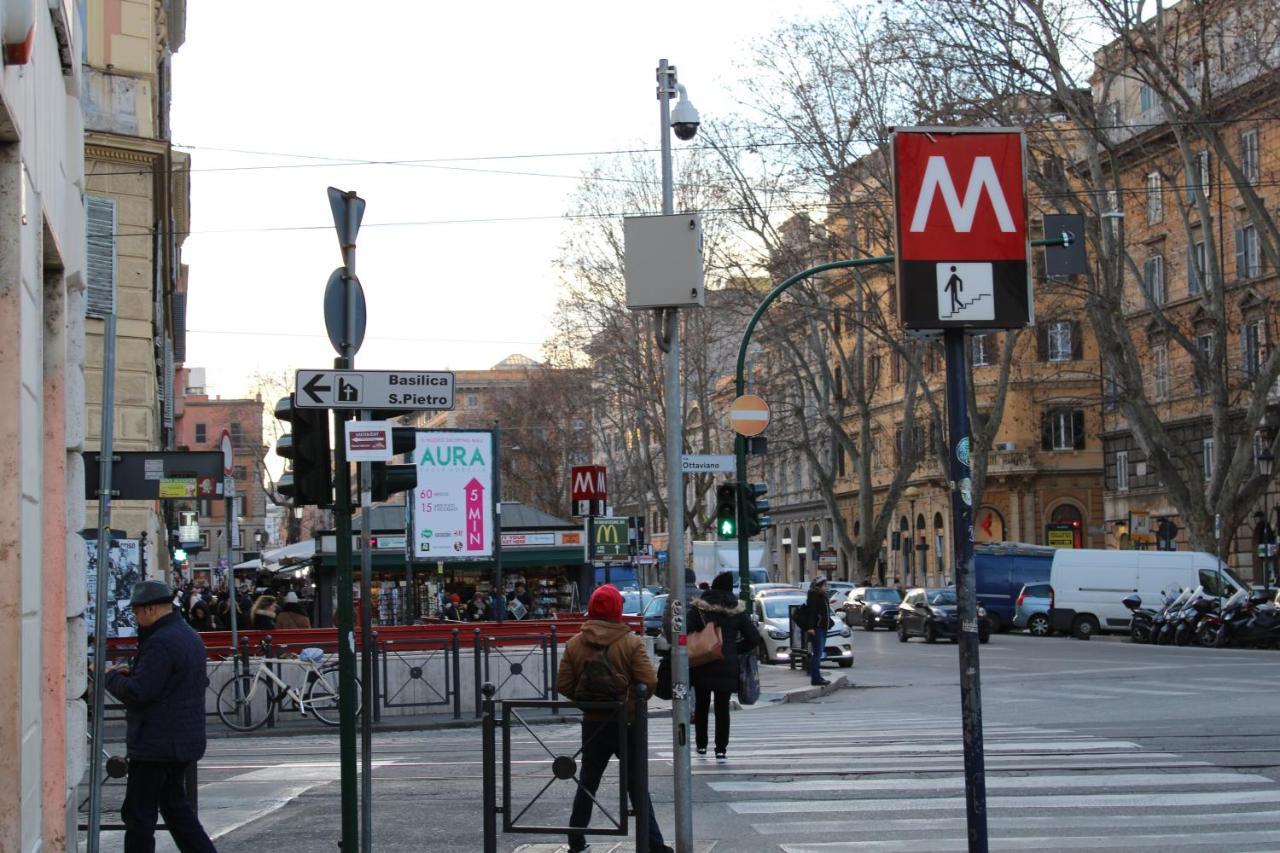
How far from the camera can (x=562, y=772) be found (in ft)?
32.2

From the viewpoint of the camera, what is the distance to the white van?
43.7m

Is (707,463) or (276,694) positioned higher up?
(707,463)

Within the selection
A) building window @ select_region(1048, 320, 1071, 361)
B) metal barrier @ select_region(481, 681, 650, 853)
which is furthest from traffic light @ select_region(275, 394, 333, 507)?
building window @ select_region(1048, 320, 1071, 361)

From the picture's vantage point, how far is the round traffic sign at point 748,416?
23484mm

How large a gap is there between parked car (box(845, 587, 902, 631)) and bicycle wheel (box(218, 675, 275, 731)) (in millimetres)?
37210

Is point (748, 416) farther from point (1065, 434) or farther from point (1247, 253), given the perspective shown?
point (1065, 434)

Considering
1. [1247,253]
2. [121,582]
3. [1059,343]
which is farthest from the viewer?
[1059,343]

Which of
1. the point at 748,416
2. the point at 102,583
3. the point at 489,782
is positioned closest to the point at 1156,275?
the point at 748,416

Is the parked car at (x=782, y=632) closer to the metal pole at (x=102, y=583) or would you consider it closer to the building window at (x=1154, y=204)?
the metal pole at (x=102, y=583)

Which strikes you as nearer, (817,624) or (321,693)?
(321,693)

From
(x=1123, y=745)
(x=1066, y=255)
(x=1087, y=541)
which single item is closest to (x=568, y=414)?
(x=1087, y=541)

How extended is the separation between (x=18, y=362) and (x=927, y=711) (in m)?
16.1

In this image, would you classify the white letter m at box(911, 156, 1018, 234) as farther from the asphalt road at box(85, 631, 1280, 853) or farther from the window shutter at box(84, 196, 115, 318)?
the window shutter at box(84, 196, 115, 318)

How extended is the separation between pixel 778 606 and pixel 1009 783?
23582 millimetres
